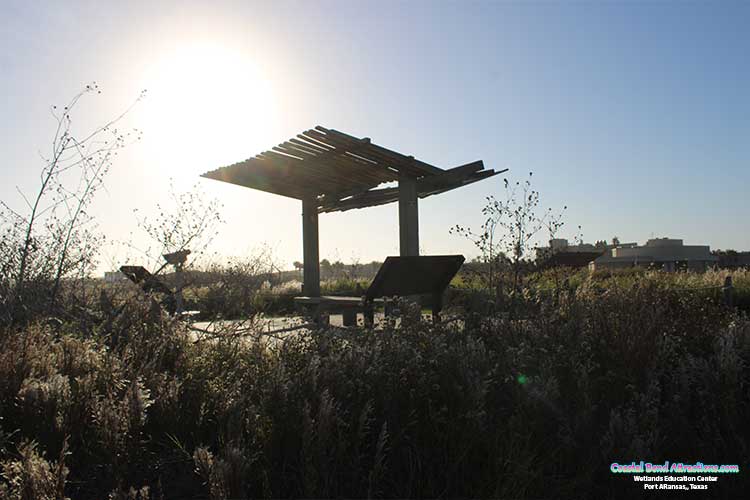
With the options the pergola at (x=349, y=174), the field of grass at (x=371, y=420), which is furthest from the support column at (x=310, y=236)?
the field of grass at (x=371, y=420)

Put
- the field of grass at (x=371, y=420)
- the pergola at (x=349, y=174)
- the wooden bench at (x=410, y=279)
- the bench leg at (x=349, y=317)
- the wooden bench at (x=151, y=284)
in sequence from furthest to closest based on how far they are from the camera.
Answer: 1. the pergola at (x=349, y=174)
2. the bench leg at (x=349, y=317)
3. the wooden bench at (x=151, y=284)
4. the wooden bench at (x=410, y=279)
5. the field of grass at (x=371, y=420)

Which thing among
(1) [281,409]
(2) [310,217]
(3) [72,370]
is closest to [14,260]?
(3) [72,370]

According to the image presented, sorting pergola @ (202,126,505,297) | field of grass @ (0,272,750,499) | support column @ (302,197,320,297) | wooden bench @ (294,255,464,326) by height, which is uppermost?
pergola @ (202,126,505,297)

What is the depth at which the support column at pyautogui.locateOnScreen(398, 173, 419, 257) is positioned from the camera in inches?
304

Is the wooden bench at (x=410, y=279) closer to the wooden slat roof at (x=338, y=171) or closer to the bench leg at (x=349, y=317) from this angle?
the bench leg at (x=349, y=317)

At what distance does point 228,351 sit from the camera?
3.36 metres

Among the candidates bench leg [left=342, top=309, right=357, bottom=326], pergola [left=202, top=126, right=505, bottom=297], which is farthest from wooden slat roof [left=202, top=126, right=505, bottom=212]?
bench leg [left=342, top=309, right=357, bottom=326]

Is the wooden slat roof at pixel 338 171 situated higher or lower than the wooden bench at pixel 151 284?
higher

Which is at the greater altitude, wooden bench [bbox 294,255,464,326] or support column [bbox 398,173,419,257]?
support column [bbox 398,173,419,257]

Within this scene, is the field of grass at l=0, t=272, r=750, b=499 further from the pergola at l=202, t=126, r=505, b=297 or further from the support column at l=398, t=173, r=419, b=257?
the support column at l=398, t=173, r=419, b=257

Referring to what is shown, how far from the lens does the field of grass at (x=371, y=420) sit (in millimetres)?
1879

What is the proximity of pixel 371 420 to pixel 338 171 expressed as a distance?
651 centimetres

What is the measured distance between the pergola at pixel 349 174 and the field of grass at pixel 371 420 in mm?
4266

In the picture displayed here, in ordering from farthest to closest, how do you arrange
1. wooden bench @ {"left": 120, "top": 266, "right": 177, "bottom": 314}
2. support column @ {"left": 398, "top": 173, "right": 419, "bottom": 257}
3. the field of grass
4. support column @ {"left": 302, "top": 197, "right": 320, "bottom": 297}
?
support column @ {"left": 302, "top": 197, "right": 320, "bottom": 297} < support column @ {"left": 398, "top": 173, "right": 419, "bottom": 257} < wooden bench @ {"left": 120, "top": 266, "right": 177, "bottom": 314} < the field of grass
